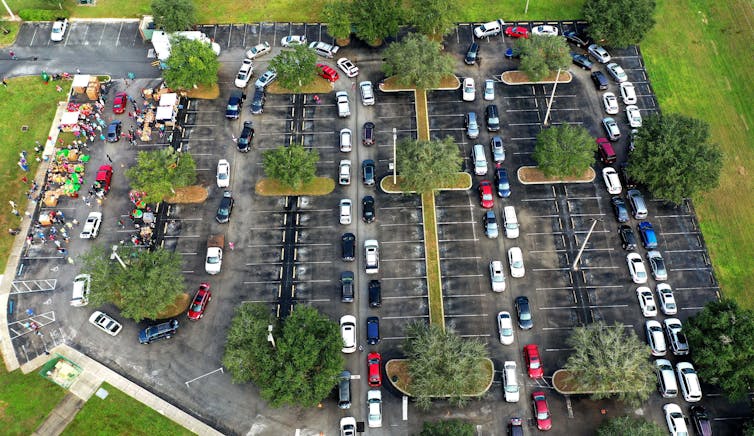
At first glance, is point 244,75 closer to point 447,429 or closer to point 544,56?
point 544,56

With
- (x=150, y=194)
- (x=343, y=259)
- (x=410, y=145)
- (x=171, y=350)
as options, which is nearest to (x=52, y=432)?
(x=171, y=350)

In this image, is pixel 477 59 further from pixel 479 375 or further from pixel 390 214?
pixel 479 375

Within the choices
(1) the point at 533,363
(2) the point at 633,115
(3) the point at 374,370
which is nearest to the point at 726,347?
(1) the point at 533,363

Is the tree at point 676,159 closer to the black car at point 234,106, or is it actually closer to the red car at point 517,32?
the red car at point 517,32

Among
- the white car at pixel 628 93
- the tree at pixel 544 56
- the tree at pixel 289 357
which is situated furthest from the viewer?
the white car at pixel 628 93

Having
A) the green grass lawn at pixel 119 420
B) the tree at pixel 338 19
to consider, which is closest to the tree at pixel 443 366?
the green grass lawn at pixel 119 420

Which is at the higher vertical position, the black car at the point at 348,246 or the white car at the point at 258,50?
the white car at the point at 258,50
